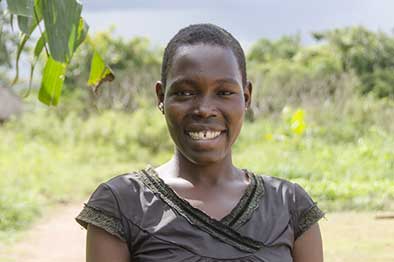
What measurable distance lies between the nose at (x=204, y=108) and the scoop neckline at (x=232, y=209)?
152 millimetres

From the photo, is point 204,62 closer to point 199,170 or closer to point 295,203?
point 199,170

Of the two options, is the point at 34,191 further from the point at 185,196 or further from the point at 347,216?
the point at 185,196

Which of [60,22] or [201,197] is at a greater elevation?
[60,22]

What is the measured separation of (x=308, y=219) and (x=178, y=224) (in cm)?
27

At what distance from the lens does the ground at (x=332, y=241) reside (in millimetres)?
5982

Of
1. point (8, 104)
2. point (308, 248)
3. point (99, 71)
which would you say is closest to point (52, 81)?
point (99, 71)

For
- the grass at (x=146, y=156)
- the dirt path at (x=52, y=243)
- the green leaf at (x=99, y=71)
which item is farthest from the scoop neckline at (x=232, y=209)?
the grass at (x=146, y=156)

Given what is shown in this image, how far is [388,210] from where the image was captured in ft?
25.1

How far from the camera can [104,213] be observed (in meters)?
1.54

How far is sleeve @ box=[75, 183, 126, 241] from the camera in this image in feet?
5.04

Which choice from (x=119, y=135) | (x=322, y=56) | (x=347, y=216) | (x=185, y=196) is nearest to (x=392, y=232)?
(x=347, y=216)

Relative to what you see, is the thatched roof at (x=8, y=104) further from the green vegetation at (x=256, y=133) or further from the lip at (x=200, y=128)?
the lip at (x=200, y=128)

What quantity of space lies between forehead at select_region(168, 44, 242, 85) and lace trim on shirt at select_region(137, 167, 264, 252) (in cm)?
20

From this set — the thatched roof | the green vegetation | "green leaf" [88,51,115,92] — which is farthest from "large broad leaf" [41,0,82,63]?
the thatched roof
